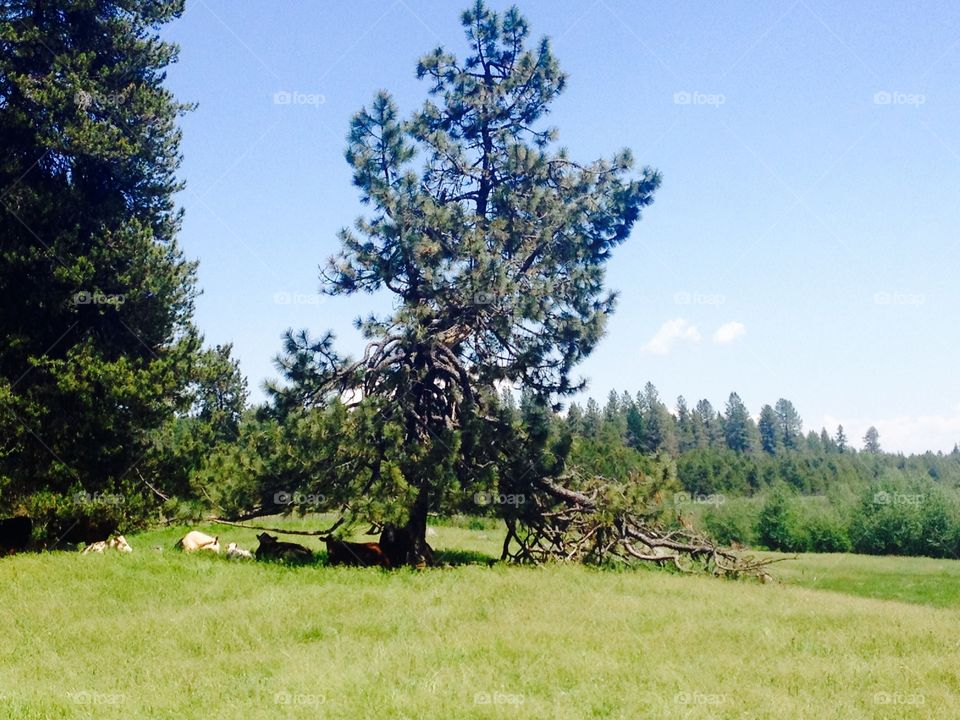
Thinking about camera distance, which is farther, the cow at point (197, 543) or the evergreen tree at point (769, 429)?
the evergreen tree at point (769, 429)

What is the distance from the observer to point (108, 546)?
19.3m

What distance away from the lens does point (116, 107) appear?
2048cm

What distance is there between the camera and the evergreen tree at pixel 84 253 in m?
18.5

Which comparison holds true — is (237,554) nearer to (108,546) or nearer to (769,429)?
(108,546)

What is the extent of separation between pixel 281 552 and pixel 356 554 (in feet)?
6.83

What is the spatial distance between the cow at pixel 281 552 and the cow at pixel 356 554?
0.69 m

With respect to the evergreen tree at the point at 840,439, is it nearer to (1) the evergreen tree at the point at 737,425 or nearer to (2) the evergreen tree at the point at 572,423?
(1) the evergreen tree at the point at 737,425

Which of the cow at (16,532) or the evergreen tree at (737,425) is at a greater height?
the evergreen tree at (737,425)

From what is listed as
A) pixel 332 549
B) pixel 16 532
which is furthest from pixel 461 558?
pixel 16 532

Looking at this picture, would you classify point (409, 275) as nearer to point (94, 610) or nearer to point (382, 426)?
point (382, 426)

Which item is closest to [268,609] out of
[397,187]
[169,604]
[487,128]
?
[169,604]

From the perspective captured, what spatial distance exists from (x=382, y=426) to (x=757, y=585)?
9.86 m

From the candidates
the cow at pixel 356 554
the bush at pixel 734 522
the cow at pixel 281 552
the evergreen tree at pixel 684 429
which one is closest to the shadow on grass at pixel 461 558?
the cow at pixel 356 554

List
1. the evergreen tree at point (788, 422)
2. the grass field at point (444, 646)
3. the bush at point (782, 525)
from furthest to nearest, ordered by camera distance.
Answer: the evergreen tree at point (788, 422), the bush at point (782, 525), the grass field at point (444, 646)
